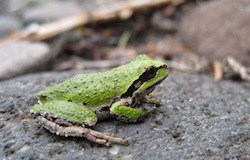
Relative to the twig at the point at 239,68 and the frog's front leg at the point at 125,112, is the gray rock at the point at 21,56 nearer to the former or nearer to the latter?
the frog's front leg at the point at 125,112

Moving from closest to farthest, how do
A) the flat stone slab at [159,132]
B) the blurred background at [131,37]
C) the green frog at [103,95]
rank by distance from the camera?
the flat stone slab at [159,132], the green frog at [103,95], the blurred background at [131,37]

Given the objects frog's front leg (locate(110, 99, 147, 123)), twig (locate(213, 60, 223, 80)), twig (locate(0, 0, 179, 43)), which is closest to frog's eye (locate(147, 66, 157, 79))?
frog's front leg (locate(110, 99, 147, 123))

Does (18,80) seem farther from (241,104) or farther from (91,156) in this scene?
(241,104)

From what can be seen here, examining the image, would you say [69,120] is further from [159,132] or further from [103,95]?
[159,132]

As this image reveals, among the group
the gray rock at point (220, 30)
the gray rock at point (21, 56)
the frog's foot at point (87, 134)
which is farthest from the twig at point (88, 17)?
the frog's foot at point (87, 134)

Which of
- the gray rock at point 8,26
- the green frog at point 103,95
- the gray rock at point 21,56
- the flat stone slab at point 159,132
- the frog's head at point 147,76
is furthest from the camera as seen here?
the gray rock at point 8,26

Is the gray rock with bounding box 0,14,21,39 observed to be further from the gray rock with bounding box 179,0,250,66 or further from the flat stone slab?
the flat stone slab

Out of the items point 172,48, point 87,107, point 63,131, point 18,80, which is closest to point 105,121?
point 87,107
